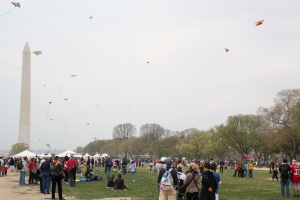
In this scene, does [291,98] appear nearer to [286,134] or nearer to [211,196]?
[286,134]

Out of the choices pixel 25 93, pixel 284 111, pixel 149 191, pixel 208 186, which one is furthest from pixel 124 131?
pixel 208 186

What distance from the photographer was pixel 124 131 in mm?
113688

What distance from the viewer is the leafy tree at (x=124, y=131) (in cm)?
11188

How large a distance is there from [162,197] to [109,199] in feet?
15.9

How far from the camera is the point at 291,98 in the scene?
178 ft

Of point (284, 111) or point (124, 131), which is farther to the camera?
point (124, 131)

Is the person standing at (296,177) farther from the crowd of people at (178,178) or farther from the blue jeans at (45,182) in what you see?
the blue jeans at (45,182)

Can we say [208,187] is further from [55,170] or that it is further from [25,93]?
[25,93]

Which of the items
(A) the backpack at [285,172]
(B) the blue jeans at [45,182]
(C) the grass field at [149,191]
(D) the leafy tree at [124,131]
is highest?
(D) the leafy tree at [124,131]

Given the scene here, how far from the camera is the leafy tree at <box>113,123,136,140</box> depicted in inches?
4405

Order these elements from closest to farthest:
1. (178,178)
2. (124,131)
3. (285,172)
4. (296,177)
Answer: (178,178) < (296,177) < (285,172) < (124,131)

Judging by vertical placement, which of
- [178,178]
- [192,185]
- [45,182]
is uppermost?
[192,185]

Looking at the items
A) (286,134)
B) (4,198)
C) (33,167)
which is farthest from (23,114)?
(4,198)

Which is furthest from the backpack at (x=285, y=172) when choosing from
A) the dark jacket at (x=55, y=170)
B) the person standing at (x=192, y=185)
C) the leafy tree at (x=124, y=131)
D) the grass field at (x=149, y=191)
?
the leafy tree at (x=124, y=131)
